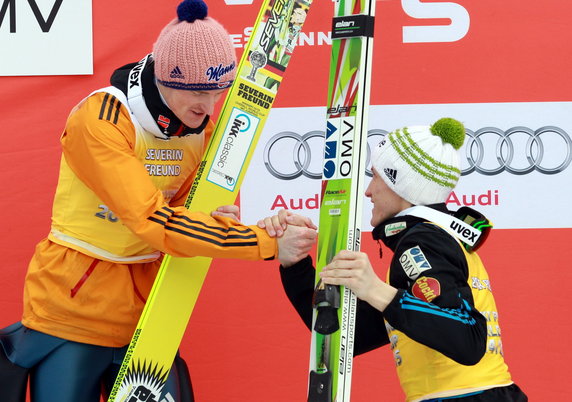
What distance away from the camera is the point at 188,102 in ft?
5.97

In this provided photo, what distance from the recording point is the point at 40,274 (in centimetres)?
194

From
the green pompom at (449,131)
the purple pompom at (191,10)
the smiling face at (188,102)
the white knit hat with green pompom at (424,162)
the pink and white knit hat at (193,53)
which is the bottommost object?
the white knit hat with green pompom at (424,162)

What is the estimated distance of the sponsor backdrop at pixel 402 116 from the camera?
2.68 meters

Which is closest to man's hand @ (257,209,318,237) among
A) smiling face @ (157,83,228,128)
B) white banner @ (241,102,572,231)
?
smiling face @ (157,83,228,128)

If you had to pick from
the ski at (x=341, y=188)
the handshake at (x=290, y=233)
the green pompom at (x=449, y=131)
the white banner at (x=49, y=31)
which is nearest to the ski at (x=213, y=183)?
the handshake at (x=290, y=233)

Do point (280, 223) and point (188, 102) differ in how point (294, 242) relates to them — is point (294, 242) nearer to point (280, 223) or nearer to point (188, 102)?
point (280, 223)

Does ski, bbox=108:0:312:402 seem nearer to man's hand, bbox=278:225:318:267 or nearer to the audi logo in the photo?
man's hand, bbox=278:225:318:267

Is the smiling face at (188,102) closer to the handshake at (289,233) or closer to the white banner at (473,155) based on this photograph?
the handshake at (289,233)

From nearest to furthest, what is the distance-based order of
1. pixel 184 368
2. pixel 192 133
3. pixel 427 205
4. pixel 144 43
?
pixel 427 205, pixel 192 133, pixel 184 368, pixel 144 43

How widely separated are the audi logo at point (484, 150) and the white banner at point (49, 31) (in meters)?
0.68

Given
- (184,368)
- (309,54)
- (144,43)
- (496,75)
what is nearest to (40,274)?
(184,368)

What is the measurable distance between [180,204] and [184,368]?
0.41 metres

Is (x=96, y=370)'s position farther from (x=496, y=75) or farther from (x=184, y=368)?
(x=496, y=75)

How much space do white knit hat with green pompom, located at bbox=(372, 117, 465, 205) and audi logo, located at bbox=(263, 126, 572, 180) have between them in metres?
0.88
